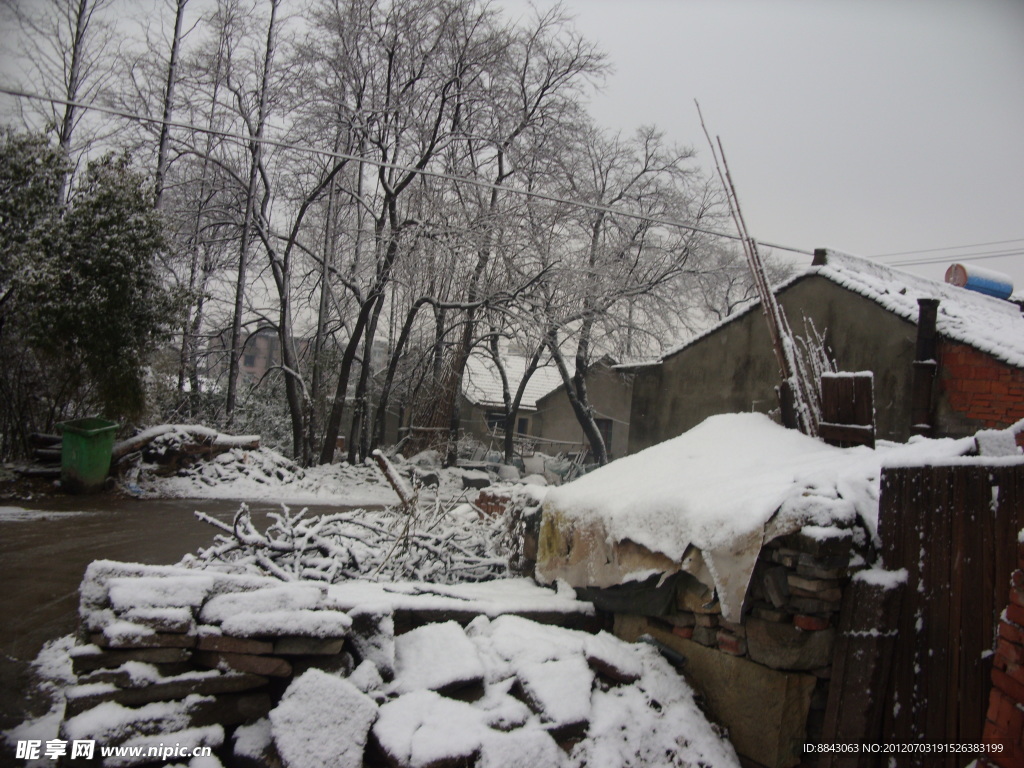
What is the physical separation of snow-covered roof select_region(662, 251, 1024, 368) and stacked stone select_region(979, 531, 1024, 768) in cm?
687

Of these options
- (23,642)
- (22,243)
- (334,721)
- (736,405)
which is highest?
(22,243)

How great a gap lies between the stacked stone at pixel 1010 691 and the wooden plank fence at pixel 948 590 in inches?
11.8

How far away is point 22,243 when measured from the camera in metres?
9.04

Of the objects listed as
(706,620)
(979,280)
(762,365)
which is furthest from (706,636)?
(979,280)

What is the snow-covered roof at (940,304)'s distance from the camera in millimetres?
8258

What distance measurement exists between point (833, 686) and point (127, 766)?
318 centimetres

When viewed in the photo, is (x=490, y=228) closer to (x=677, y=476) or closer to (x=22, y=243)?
(x=22, y=243)

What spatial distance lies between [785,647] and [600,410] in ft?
68.3

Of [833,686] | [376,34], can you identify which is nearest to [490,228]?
[376,34]

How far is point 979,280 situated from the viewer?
1168 centimetres

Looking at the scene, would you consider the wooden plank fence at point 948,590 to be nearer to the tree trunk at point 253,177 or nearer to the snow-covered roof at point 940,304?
the snow-covered roof at point 940,304

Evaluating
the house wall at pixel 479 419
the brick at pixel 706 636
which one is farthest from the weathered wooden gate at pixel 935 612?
the house wall at pixel 479 419

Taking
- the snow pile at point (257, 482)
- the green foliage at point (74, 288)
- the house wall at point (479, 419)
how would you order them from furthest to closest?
the house wall at point (479, 419) < the snow pile at point (257, 482) < the green foliage at point (74, 288)

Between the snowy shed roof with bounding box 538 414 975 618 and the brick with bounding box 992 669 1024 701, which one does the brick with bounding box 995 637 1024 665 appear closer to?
the brick with bounding box 992 669 1024 701
